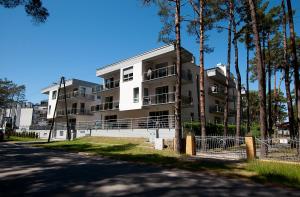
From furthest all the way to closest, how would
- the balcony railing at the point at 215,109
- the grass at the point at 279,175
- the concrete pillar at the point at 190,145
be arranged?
the balcony railing at the point at 215,109
the concrete pillar at the point at 190,145
the grass at the point at 279,175

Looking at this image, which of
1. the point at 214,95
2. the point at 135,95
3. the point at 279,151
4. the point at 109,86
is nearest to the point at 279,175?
the point at 279,151

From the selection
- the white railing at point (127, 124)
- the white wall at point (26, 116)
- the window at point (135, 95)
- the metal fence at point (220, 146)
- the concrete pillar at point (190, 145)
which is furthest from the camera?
the white wall at point (26, 116)

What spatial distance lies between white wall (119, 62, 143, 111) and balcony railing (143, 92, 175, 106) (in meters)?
0.87

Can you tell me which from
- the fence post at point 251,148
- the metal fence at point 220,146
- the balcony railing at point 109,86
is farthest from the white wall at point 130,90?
the fence post at point 251,148

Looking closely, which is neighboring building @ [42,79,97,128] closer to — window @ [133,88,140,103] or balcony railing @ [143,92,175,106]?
window @ [133,88,140,103]

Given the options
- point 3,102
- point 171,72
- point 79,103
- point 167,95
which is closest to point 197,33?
point 171,72

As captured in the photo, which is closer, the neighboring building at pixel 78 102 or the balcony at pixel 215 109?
the balcony at pixel 215 109

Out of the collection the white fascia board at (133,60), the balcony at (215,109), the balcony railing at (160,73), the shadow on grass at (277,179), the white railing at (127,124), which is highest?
the white fascia board at (133,60)

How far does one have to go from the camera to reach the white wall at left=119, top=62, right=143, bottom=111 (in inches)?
1140

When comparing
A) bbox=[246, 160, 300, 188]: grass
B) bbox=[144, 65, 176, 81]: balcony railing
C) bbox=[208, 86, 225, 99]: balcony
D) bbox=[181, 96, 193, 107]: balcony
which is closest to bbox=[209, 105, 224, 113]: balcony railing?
bbox=[208, 86, 225, 99]: balcony

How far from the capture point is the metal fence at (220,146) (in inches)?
609

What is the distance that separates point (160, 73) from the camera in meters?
28.0

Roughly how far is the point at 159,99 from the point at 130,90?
4641 millimetres

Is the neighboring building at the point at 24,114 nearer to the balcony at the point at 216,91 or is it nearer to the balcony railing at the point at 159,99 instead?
the balcony railing at the point at 159,99
